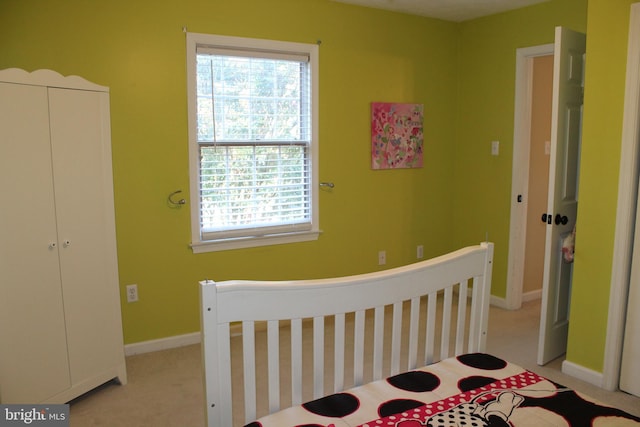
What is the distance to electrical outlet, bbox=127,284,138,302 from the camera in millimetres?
3176

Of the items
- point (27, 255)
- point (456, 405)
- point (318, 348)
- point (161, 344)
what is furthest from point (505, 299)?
point (27, 255)

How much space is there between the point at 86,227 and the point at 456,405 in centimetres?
197

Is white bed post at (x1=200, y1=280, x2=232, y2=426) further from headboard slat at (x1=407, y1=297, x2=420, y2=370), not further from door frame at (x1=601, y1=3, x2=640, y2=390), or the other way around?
door frame at (x1=601, y1=3, x2=640, y2=390)

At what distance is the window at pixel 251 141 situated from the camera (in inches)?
128

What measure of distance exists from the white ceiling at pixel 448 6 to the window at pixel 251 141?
2.27ft

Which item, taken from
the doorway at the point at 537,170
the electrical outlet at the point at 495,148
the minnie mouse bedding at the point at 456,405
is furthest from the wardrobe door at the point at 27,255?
the doorway at the point at 537,170

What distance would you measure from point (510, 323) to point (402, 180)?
1.38 m

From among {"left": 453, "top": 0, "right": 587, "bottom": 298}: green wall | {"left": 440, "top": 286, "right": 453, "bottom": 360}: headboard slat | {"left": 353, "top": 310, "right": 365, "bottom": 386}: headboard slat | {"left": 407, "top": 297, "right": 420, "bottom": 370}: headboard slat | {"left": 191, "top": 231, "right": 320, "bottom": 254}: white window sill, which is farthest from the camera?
{"left": 453, "top": 0, "right": 587, "bottom": 298}: green wall

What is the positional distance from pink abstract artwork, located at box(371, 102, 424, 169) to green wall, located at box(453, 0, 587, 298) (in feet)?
1.51

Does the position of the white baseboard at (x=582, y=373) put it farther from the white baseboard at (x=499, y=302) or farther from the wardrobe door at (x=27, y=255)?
the wardrobe door at (x=27, y=255)

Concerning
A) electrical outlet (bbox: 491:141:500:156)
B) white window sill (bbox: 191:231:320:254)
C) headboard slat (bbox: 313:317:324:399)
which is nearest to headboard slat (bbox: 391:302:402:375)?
headboard slat (bbox: 313:317:324:399)

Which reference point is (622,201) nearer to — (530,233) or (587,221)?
(587,221)

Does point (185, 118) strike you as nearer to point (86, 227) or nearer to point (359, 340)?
point (86, 227)

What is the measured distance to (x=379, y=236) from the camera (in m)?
4.13
